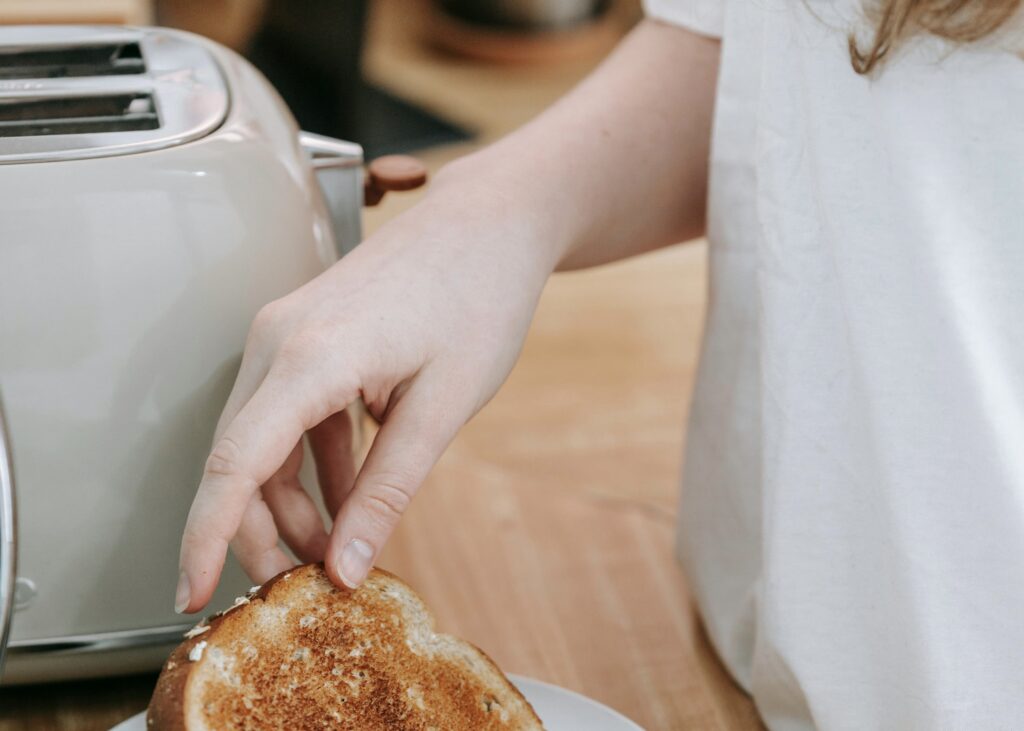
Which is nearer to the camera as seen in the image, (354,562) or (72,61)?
(354,562)

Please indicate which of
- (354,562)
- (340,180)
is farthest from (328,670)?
(340,180)

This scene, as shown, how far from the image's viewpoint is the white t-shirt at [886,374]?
573mm

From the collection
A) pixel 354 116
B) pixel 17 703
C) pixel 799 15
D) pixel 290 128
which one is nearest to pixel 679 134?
pixel 799 15

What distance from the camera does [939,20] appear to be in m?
0.57

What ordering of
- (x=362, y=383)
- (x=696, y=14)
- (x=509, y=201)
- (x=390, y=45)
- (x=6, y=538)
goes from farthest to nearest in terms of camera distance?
(x=390, y=45) → (x=696, y=14) → (x=509, y=201) → (x=362, y=383) → (x=6, y=538)

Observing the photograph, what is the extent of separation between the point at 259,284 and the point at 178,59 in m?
0.16

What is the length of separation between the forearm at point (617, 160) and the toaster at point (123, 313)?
108 mm

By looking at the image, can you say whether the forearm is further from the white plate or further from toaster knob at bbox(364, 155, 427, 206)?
the white plate

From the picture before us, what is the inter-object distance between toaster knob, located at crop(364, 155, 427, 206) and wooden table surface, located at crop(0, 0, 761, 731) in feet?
0.76

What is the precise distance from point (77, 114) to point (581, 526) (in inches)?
15.8

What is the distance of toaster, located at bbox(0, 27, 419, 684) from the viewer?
0.54 metres

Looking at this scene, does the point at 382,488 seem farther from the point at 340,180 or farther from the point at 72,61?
the point at 72,61

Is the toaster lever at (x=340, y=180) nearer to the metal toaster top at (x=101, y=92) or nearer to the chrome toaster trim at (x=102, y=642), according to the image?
the metal toaster top at (x=101, y=92)

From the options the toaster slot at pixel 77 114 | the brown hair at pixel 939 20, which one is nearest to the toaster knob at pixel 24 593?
the toaster slot at pixel 77 114
